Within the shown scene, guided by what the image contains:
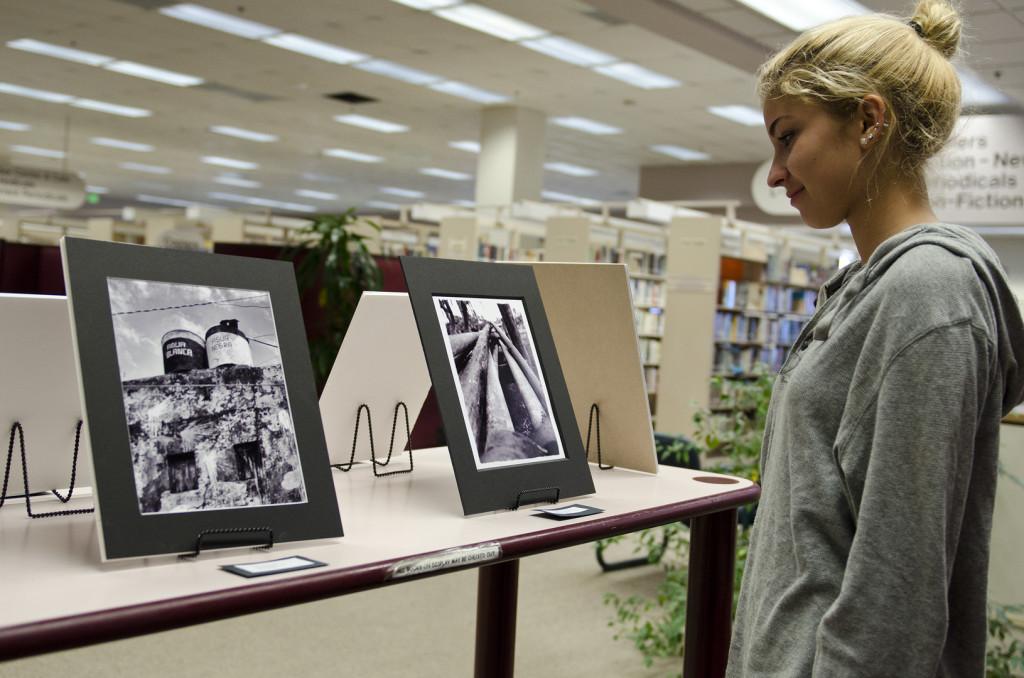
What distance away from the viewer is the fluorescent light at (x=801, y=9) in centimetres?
654

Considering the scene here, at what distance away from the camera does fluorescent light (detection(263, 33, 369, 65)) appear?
8.82 m

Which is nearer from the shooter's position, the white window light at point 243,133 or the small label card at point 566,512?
the small label card at point 566,512

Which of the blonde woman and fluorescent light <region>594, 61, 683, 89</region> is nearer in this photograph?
the blonde woman

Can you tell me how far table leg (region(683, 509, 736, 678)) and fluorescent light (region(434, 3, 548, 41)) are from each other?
6.49 m

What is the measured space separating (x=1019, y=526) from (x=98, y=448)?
148 inches

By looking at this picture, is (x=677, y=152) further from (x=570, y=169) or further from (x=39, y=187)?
(x=39, y=187)

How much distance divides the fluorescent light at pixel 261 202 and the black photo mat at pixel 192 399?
20.3m

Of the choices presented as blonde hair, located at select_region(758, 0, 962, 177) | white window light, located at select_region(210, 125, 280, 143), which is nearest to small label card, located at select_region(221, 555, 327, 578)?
blonde hair, located at select_region(758, 0, 962, 177)

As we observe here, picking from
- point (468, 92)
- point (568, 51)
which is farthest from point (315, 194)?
point (568, 51)

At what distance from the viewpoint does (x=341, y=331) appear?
5074mm

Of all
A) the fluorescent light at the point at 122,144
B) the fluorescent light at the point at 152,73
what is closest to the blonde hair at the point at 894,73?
the fluorescent light at the point at 152,73

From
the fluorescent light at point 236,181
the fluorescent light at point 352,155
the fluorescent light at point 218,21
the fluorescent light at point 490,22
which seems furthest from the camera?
the fluorescent light at point 236,181

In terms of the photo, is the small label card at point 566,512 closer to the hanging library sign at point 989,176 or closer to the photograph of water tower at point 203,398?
the photograph of water tower at point 203,398

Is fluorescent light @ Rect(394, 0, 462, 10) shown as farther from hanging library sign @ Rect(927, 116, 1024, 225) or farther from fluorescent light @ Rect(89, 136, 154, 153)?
fluorescent light @ Rect(89, 136, 154, 153)
